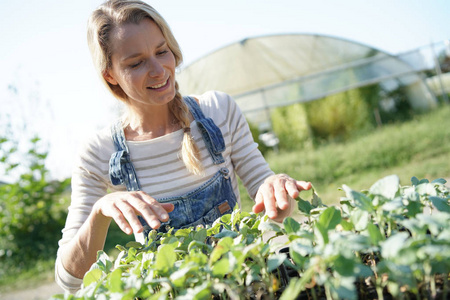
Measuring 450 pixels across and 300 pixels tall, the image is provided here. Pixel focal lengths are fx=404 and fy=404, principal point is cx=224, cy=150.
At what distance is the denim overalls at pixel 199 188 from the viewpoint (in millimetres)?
1648

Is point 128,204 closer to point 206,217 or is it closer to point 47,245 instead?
point 206,217

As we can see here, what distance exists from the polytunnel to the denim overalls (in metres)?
8.46

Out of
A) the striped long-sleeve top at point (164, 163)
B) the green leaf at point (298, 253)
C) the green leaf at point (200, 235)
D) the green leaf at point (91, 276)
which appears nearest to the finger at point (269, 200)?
the green leaf at point (200, 235)

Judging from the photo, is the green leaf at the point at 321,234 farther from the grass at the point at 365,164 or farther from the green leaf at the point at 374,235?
the grass at the point at 365,164

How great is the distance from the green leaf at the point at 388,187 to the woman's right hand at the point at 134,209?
0.45 meters

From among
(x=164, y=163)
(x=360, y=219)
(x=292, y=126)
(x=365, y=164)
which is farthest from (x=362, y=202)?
(x=292, y=126)

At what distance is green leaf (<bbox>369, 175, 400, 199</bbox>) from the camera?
0.66 m

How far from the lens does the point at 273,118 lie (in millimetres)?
9977

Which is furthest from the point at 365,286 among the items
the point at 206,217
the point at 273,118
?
the point at 273,118

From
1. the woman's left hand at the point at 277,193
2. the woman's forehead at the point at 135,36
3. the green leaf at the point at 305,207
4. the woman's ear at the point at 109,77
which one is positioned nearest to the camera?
the green leaf at the point at 305,207

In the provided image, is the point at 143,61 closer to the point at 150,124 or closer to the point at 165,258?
the point at 150,124

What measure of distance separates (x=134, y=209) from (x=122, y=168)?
0.75 metres

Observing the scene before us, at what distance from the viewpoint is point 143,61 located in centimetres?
158

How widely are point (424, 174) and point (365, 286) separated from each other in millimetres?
4944
